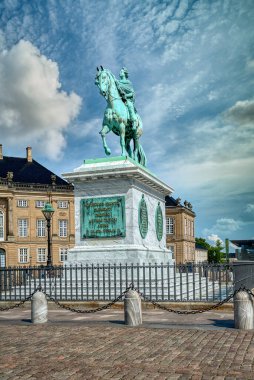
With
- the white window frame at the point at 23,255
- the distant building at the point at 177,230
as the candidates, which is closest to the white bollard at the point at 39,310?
the white window frame at the point at 23,255

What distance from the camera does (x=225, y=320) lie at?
11203 mm

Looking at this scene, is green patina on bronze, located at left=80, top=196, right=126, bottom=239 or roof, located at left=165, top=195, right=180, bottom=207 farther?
roof, located at left=165, top=195, right=180, bottom=207

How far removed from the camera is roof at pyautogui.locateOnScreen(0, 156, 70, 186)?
7206cm

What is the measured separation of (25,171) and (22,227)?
8879mm

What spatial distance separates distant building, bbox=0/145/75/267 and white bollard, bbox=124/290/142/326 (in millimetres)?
58286

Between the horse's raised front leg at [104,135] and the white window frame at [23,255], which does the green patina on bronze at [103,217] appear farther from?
the white window frame at [23,255]

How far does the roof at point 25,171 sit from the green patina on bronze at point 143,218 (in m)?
56.7

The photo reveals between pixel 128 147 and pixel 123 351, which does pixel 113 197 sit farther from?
pixel 123 351

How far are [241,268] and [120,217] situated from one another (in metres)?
4.29

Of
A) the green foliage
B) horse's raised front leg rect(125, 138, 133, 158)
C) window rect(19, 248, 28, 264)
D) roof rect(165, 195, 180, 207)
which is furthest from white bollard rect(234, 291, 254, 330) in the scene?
the green foliage

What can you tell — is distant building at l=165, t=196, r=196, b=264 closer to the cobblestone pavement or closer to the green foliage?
the green foliage

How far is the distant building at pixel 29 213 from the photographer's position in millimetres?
68250

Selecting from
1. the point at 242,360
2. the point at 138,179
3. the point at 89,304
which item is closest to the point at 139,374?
the point at 242,360

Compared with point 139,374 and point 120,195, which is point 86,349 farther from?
point 120,195
